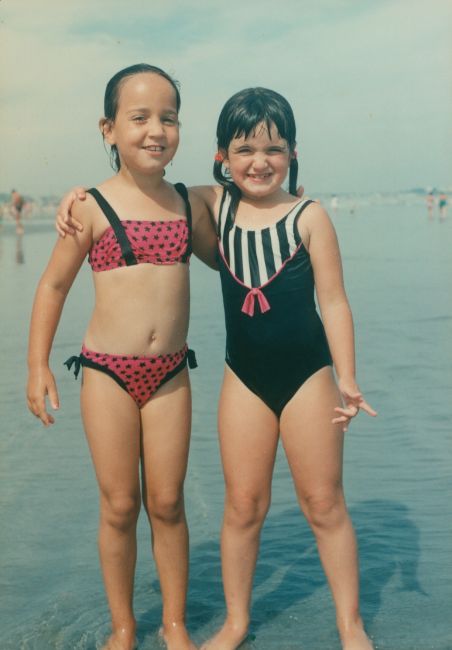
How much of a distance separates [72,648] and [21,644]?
0.61 feet

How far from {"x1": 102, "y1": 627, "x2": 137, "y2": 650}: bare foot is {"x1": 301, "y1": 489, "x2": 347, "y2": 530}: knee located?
0.78 m

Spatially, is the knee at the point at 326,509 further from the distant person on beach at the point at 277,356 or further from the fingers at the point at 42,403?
the fingers at the point at 42,403

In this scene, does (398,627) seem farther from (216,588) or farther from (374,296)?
(374,296)

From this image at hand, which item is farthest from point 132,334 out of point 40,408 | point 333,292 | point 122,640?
point 122,640

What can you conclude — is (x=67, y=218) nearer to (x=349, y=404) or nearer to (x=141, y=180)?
(x=141, y=180)

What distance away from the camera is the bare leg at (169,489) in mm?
3615

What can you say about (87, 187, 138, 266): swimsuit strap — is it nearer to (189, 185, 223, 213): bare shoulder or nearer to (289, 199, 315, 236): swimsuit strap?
(189, 185, 223, 213): bare shoulder

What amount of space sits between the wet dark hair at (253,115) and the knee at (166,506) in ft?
3.49

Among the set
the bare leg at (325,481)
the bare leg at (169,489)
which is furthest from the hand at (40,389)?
the bare leg at (325,481)

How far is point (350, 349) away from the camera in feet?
11.8

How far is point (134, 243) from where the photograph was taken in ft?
11.6

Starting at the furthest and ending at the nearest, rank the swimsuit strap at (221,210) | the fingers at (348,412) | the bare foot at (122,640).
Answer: the swimsuit strap at (221,210)
the bare foot at (122,640)
the fingers at (348,412)

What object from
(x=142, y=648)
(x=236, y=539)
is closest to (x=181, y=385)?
(x=236, y=539)

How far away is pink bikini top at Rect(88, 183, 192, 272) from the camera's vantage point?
11.6ft
